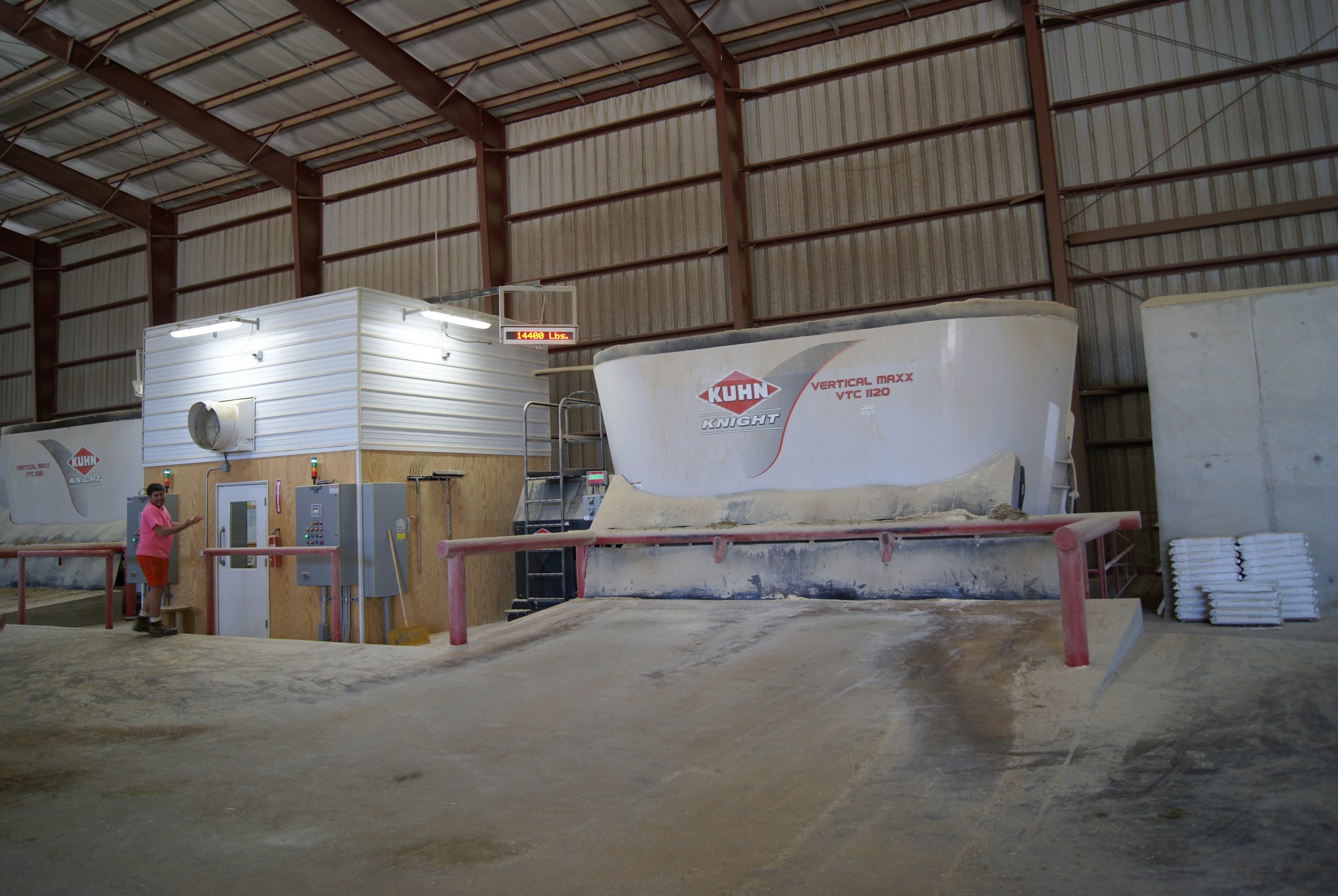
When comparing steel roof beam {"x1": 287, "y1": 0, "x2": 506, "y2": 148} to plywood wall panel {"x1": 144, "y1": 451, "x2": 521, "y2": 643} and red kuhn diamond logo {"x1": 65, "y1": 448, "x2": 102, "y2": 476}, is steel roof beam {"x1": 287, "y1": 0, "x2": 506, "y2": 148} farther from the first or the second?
red kuhn diamond logo {"x1": 65, "y1": 448, "x2": 102, "y2": 476}

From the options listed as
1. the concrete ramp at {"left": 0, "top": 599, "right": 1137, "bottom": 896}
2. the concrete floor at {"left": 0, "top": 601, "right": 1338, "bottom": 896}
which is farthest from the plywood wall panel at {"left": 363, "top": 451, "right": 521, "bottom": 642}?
the concrete floor at {"left": 0, "top": 601, "right": 1338, "bottom": 896}

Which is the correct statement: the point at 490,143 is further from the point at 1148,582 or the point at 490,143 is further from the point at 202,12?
the point at 1148,582

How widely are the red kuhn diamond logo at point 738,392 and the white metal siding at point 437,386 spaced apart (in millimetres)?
6070

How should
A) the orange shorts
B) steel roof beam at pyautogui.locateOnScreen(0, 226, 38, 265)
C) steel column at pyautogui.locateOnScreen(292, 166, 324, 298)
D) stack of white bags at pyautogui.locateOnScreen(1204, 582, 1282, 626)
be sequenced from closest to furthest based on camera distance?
stack of white bags at pyautogui.locateOnScreen(1204, 582, 1282, 626)
the orange shorts
steel column at pyautogui.locateOnScreen(292, 166, 324, 298)
steel roof beam at pyautogui.locateOnScreen(0, 226, 38, 265)

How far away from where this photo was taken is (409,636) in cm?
1259

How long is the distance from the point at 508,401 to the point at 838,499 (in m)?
8.56

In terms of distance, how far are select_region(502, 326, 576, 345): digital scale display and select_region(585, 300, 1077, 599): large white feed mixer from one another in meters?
5.67

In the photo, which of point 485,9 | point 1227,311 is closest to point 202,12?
point 485,9

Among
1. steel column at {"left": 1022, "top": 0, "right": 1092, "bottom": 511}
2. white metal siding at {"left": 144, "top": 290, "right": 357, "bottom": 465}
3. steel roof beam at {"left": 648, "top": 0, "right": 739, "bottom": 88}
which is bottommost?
white metal siding at {"left": 144, "top": 290, "right": 357, "bottom": 465}

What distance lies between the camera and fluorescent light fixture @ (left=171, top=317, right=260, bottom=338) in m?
13.4

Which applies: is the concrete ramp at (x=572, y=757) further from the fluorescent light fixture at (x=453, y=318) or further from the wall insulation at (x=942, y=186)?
the wall insulation at (x=942, y=186)

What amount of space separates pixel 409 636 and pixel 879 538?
7565 millimetres

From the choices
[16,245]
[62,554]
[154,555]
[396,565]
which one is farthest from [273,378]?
[16,245]

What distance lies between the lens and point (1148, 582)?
43.2 feet
